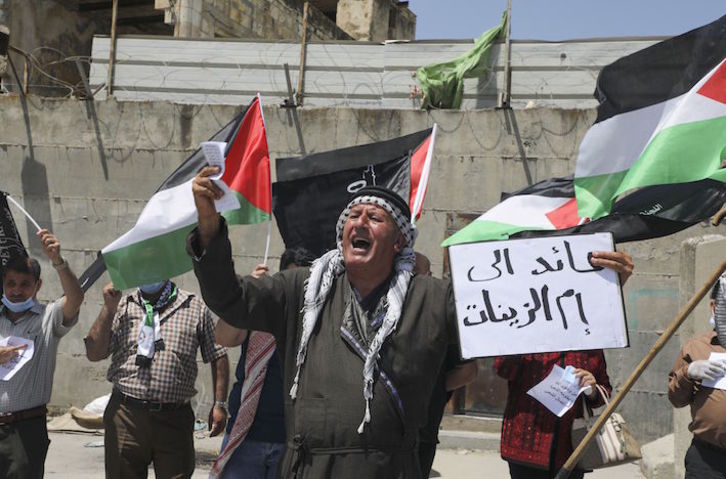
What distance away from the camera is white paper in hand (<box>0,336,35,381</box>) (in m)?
4.69

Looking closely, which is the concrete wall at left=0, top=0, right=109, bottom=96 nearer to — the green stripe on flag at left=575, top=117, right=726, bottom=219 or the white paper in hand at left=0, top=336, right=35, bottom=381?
the white paper in hand at left=0, top=336, right=35, bottom=381

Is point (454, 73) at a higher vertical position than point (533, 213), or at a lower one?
higher

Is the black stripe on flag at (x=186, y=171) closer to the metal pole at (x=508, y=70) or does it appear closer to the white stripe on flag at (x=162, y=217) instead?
the white stripe on flag at (x=162, y=217)

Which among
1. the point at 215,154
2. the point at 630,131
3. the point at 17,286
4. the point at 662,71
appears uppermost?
the point at 662,71

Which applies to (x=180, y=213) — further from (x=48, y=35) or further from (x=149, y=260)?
(x=48, y=35)

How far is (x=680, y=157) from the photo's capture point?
12.8 feet

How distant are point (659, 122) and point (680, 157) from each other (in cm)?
33

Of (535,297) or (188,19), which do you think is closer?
(535,297)

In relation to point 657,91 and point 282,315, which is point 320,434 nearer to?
point 282,315

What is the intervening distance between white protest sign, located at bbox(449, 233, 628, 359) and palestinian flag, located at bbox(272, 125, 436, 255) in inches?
81.9

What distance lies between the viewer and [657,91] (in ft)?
14.0

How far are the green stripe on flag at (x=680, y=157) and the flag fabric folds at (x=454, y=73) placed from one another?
547cm

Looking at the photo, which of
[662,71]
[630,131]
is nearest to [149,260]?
[630,131]

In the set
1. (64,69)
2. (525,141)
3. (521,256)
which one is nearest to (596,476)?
(525,141)
